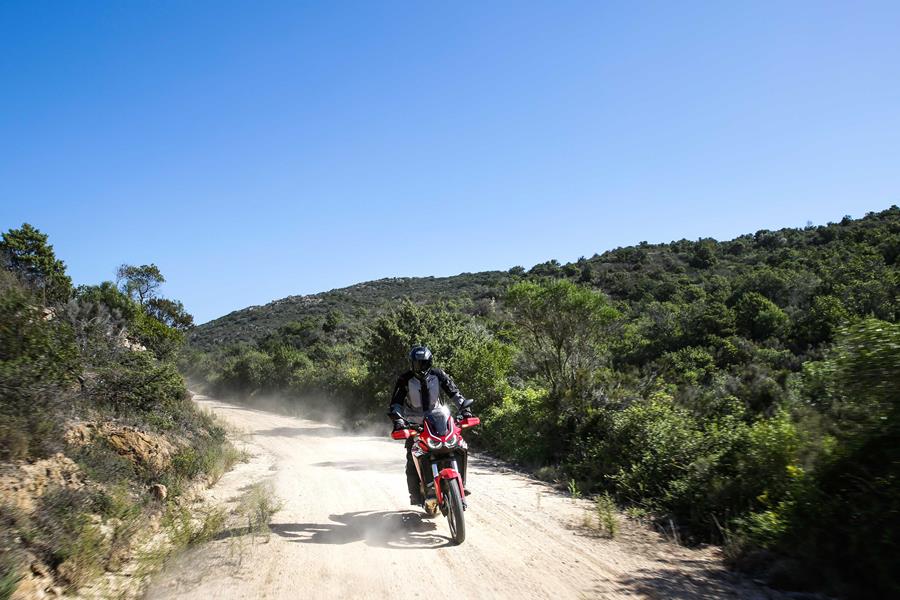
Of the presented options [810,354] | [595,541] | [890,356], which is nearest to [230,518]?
[595,541]

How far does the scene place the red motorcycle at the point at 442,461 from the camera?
5.69 metres

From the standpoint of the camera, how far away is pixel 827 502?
454 cm

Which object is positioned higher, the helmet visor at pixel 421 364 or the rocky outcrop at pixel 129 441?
the helmet visor at pixel 421 364

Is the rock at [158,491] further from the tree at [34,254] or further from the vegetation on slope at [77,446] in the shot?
the tree at [34,254]

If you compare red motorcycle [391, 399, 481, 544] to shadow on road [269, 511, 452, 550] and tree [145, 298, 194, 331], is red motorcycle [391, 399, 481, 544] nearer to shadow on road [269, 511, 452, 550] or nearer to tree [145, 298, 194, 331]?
shadow on road [269, 511, 452, 550]

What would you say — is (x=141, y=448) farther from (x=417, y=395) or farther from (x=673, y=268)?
(x=673, y=268)

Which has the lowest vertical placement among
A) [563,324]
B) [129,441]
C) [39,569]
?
[39,569]

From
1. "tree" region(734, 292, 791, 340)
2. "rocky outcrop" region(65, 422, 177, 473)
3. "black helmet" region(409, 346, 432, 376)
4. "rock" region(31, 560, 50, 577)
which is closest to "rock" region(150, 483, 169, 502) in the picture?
"rocky outcrop" region(65, 422, 177, 473)

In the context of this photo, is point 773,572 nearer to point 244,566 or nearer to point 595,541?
point 595,541

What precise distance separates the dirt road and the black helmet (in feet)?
6.27

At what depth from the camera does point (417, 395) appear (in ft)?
21.7

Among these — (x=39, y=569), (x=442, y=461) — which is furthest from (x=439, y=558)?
(x=39, y=569)

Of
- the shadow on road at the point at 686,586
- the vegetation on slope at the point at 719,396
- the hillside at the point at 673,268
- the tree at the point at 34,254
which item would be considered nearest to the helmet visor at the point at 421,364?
the shadow on road at the point at 686,586

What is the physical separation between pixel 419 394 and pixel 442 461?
A: 954mm
